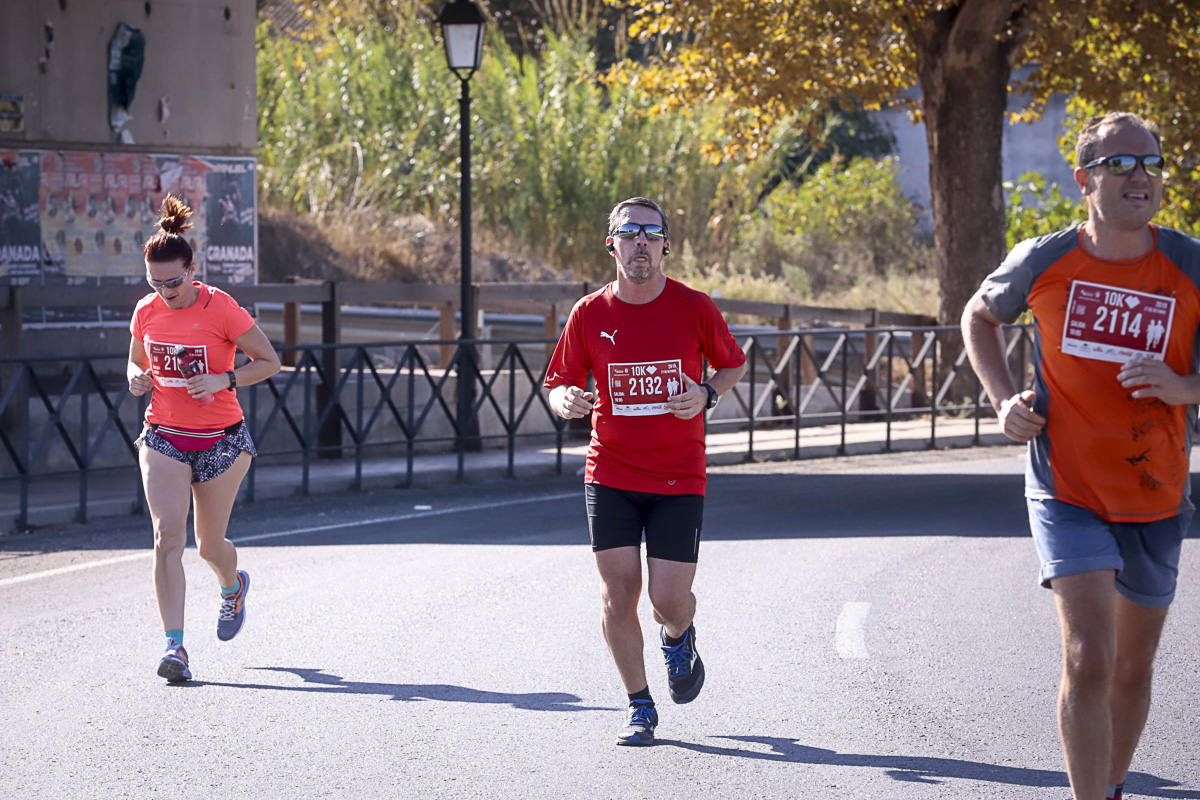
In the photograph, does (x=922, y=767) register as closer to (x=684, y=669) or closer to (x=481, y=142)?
(x=684, y=669)

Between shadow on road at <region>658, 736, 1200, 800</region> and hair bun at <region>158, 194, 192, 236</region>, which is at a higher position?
hair bun at <region>158, 194, 192, 236</region>

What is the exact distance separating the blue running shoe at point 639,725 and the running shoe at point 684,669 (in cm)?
10

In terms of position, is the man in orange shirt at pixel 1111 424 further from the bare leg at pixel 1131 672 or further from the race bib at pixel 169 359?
the race bib at pixel 169 359

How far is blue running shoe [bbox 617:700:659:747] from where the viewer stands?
19.7 ft

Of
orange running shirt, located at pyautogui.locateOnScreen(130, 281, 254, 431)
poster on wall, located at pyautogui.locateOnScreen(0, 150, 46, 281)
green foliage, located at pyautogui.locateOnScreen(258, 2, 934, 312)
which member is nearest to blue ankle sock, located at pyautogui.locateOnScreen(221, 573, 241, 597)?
orange running shirt, located at pyautogui.locateOnScreen(130, 281, 254, 431)

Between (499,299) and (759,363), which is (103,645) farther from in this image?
(759,363)

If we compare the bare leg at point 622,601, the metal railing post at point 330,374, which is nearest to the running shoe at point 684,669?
the bare leg at point 622,601

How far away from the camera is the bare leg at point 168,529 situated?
7043mm

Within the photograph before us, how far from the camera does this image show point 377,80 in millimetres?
26312

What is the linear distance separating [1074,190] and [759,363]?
59.1ft

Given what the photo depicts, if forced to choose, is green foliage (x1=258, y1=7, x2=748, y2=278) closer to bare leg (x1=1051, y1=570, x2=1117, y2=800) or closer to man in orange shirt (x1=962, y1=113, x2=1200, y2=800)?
man in orange shirt (x1=962, y1=113, x2=1200, y2=800)

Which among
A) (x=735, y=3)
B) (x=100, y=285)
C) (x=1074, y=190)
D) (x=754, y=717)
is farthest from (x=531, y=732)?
(x=1074, y=190)

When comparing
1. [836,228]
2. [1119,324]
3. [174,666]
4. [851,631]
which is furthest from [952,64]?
[1119,324]

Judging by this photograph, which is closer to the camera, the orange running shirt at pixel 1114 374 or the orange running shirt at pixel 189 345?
the orange running shirt at pixel 1114 374
